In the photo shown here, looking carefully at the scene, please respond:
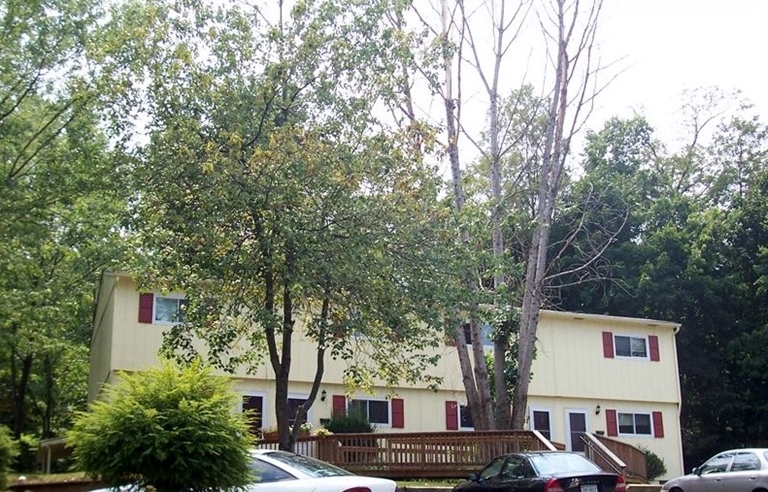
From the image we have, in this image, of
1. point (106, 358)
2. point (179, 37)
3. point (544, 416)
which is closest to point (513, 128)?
point (544, 416)

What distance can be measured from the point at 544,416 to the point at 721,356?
13791 millimetres

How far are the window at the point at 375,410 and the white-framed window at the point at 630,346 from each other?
363 inches

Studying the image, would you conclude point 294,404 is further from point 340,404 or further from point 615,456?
point 615,456

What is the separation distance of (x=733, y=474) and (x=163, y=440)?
13.1m

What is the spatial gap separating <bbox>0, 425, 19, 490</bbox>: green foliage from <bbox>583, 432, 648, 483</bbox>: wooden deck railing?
47.9 feet

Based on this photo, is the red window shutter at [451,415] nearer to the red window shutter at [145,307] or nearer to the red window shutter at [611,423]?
the red window shutter at [611,423]

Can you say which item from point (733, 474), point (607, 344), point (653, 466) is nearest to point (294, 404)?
point (607, 344)

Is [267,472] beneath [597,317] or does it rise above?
beneath

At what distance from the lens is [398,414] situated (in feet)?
90.2

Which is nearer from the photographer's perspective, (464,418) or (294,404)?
(294,404)

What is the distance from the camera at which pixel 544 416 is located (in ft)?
98.4

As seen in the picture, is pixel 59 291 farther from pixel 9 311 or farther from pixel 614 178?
pixel 614 178

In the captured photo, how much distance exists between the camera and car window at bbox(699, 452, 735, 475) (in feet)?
63.9

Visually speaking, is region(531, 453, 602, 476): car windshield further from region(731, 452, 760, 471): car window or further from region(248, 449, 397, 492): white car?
region(731, 452, 760, 471): car window
